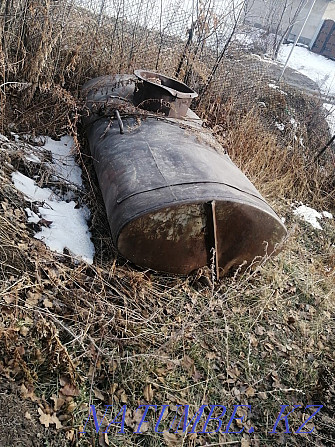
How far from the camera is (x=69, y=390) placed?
8.07 feet

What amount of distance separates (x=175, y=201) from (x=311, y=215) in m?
4.06

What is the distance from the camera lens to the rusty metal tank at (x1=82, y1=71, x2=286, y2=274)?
2.94 m

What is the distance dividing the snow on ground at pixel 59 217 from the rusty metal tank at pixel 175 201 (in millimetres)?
488

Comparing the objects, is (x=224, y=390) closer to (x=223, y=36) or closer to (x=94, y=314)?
(x=94, y=314)

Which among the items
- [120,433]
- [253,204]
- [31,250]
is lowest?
[120,433]

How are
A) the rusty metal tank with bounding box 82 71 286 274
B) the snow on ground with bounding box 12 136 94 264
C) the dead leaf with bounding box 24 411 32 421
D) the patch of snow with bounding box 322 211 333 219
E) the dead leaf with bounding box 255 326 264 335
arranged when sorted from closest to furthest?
the dead leaf with bounding box 24 411 32 421 → the rusty metal tank with bounding box 82 71 286 274 → the snow on ground with bounding box 12 136 94 264 → the dead leaf with bounding box 255 326 264 335 → the patch of snow with bounding box 322 211 333 219

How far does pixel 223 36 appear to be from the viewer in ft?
22.1

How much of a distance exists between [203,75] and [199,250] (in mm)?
4091

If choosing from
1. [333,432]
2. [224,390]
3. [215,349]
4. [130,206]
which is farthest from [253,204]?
[333,432]

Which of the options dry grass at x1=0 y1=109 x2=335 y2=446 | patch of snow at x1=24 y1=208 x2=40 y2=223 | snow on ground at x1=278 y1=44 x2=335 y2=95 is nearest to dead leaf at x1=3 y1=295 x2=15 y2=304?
dry grass at x1=0 y1=109 x2=335 y2=446

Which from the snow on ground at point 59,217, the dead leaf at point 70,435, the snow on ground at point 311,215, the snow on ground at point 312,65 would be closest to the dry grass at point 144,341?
the dead leaf at point 70,435

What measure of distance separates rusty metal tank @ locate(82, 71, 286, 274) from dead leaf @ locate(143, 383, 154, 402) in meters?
1.02

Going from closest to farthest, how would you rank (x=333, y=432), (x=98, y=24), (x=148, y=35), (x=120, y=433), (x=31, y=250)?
(x=120, y=433)
(x=333, y=432)
(x=31, y=250)
(x=98, y=24)
(x=148, y=35)

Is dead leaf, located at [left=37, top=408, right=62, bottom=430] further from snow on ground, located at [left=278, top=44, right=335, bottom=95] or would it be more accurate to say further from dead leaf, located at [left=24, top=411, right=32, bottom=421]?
snow on ground, located at [left=278, top=44, right=335, bottom=95]
